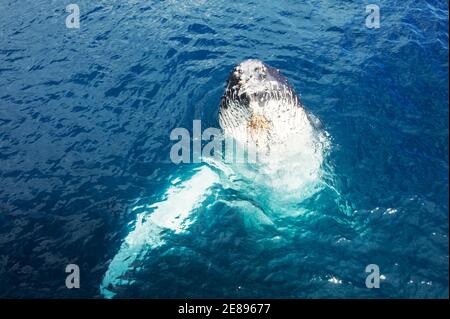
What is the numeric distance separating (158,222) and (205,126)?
3466 mm

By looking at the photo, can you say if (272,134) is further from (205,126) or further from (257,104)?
(205,126)

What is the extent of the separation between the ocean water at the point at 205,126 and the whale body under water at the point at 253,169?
190 mm

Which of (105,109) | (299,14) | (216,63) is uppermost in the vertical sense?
(299,14)

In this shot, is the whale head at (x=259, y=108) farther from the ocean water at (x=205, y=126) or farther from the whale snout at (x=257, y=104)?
the ocean water at (x=205, y=126)

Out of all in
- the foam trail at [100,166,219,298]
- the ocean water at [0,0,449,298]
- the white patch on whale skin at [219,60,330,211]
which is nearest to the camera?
the ocean water at [0,0,449,298]

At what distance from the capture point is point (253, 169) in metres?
10.1

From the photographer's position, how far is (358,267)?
8281 millimetres

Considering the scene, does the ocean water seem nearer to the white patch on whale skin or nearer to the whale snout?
the white patch on whale skin

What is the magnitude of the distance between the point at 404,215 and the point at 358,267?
1.66 meters

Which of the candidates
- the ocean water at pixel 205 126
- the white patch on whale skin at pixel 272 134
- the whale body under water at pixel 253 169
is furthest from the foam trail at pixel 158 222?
the white patch on whale skin at pixel 272 134

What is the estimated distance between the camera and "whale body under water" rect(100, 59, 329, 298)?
29.0 ft

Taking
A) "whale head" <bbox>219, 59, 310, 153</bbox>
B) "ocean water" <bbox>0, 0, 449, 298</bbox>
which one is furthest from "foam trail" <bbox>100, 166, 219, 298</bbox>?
"whale head" <bbox>219, 59, 310, 153</bbox>

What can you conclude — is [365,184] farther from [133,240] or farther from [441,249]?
[133,240]
